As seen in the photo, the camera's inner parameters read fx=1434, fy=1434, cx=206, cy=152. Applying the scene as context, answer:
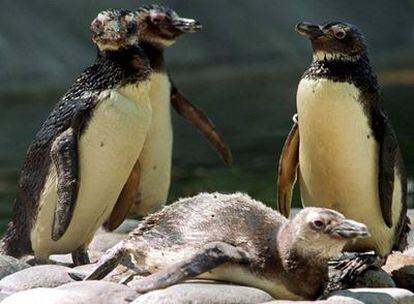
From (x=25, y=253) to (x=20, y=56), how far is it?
688 inches

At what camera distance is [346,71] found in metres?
7.09

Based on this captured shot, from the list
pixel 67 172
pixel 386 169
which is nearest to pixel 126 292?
pixel 67 172

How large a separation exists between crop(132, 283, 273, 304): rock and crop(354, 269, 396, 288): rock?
0.87 meters

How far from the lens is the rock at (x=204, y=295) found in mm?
5598

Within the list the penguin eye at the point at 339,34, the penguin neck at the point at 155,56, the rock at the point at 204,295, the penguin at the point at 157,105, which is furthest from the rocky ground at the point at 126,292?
the penguin neck at the point at 155,56

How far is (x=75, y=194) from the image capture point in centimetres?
727

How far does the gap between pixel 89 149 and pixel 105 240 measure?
1.33 meters

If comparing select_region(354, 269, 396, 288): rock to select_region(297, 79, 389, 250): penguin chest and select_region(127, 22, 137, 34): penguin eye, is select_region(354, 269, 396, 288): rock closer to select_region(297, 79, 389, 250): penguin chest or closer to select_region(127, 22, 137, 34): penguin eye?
select_region(297, 79, 389, 250): penguin chest

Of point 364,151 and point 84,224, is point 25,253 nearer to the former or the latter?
point 84,224

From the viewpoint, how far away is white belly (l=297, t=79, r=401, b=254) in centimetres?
702

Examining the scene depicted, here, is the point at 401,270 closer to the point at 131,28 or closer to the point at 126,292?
the point at 126,292

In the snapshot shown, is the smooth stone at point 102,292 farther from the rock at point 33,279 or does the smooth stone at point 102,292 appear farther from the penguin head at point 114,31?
the penguin head at point 114,31

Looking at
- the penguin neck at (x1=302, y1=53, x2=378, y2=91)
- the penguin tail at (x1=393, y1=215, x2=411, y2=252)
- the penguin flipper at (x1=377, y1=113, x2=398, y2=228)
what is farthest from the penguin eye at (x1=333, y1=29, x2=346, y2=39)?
the penguin tail at (x1=393, y1=215, x2=411, y2=252)

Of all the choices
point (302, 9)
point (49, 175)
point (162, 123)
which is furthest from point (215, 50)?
point (49, 175)
